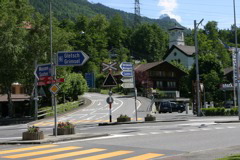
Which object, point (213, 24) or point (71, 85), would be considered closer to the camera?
point (71, 85)

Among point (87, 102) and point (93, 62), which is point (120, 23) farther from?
point (87, 102)

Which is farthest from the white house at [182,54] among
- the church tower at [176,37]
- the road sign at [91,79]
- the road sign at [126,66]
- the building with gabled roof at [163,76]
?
the road sign at [126,66]

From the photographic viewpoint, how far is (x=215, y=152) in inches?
480

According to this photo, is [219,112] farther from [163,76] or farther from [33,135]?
[163,76]

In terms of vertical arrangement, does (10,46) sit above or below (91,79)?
above

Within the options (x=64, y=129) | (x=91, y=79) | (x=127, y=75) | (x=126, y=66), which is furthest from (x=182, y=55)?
(x=64, y=129)

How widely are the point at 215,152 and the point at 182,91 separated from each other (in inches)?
3232

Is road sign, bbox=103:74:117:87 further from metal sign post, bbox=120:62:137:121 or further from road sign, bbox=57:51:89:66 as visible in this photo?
road sign, bbox=57:51:89:66

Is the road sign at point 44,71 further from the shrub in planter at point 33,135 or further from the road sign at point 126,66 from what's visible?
the road sign at point 126,66

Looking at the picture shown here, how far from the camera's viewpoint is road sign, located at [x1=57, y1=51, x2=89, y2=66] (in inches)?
706

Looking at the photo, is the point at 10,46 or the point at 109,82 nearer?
the point at 109,82

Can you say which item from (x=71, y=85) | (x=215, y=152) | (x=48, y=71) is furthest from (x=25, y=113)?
(x=215, y=152)

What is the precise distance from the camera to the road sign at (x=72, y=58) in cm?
1794

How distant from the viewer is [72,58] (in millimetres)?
18312
